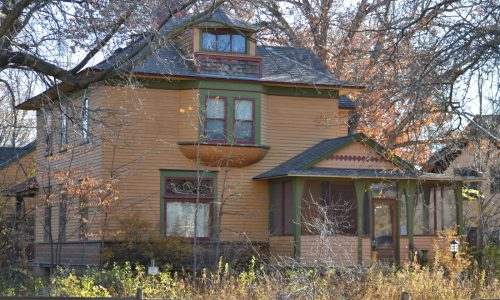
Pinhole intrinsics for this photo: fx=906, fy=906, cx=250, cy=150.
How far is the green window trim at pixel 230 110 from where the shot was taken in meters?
29.7

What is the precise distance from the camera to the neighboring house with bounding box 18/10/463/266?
29.3 metres

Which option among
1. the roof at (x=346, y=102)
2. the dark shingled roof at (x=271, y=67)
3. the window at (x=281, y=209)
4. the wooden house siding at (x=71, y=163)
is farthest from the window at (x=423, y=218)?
the wooden house siding at (x=71, y=163)

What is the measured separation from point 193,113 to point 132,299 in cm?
1654

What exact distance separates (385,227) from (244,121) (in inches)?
248

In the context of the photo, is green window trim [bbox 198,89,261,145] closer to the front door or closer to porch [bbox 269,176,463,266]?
porch [bbox 269,176,463,266]

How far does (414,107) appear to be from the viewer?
46.2ft

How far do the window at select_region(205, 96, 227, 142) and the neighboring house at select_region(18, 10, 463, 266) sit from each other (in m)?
0.04

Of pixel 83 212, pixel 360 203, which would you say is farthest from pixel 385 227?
pixel 83 212

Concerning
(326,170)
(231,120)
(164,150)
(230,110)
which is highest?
(230,110)

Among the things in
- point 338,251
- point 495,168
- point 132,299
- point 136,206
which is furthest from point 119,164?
point 132,299

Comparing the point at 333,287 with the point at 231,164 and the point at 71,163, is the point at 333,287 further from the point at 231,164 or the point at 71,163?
the point at 71,163

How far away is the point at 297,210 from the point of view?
1150 inches

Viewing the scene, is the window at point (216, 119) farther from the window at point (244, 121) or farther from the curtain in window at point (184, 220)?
the curtain in window at point (184, 220)

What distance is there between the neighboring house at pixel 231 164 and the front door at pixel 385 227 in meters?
0.04
